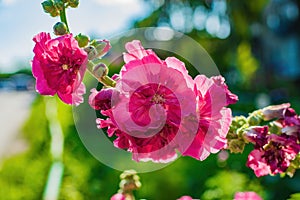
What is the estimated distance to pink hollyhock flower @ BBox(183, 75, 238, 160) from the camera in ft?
1.77

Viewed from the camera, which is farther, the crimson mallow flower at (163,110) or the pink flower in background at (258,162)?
the pink flower in background at (258,162)

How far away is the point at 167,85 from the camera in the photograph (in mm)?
538

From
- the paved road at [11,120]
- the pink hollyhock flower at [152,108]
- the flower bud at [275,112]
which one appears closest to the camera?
the pink hollyhock flower at [152,108]

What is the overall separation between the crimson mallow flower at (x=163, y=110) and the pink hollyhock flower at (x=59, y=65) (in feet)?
0.11

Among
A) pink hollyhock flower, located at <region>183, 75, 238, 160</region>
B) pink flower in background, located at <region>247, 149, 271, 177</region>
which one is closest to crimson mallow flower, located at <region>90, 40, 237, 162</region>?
pink hollyhock flower, located at <region>183, 75, 238, 160</region>

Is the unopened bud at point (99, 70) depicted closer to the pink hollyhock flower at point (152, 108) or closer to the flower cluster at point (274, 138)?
the pink hollyhock flower at point (152, 108)

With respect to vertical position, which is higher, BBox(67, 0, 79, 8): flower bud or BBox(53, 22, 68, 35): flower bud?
BBox(67, 0, 79, 8): flower bud

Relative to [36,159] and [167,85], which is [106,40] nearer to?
[167,85]

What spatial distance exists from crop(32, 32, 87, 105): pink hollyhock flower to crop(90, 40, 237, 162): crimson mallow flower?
1.4 inches

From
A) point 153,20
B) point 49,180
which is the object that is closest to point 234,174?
point 49,180

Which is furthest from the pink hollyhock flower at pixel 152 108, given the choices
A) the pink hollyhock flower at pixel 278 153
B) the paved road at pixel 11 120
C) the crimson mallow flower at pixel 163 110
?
the paved road at pixel 11 120

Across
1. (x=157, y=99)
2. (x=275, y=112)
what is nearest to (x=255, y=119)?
(x=275, y=112)

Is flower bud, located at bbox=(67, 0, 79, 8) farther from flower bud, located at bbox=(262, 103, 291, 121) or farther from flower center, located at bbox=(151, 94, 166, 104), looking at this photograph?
flower bud, located at bbox=(262, 103, 291, 121)

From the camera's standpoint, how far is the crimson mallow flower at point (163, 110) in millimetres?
520
